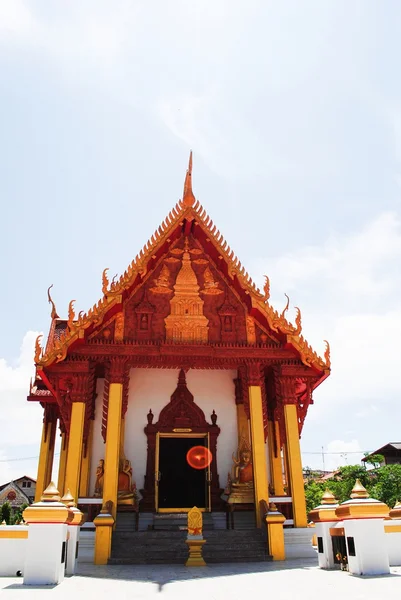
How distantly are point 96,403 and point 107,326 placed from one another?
A: 188 cm

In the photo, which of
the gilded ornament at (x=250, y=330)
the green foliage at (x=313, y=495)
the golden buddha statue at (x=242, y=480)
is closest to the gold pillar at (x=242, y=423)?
the golden buddha statue at (x=242, y=480)

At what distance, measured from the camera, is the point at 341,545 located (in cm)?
630

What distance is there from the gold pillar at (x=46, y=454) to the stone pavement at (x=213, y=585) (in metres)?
5.59

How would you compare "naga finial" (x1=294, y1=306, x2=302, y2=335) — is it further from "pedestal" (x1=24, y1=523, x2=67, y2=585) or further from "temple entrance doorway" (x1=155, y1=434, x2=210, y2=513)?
"pedestal" (x1=24, y1=523, x2=67, y2=585)

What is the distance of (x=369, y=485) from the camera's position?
26828 millimetres

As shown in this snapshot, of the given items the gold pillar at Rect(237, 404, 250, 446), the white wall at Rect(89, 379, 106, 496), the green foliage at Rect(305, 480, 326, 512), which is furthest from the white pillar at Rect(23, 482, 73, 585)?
the green foliage at Rect(305, 480, 326, 512)

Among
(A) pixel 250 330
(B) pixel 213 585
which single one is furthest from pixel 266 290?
(B) pixel 213 585

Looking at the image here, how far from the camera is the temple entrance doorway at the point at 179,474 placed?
32.8 feet

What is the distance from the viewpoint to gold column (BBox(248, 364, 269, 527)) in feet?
28.4

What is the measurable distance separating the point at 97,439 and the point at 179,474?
5.94ft

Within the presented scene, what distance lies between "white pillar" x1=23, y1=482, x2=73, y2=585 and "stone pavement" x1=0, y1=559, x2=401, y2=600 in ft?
0.57

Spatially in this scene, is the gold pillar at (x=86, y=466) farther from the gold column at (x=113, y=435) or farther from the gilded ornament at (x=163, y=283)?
the gilded ornament at (x=163, y=283)

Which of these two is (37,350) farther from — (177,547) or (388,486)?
(388,486)

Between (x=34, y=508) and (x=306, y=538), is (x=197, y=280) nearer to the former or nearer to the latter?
(x=306, y=538)
